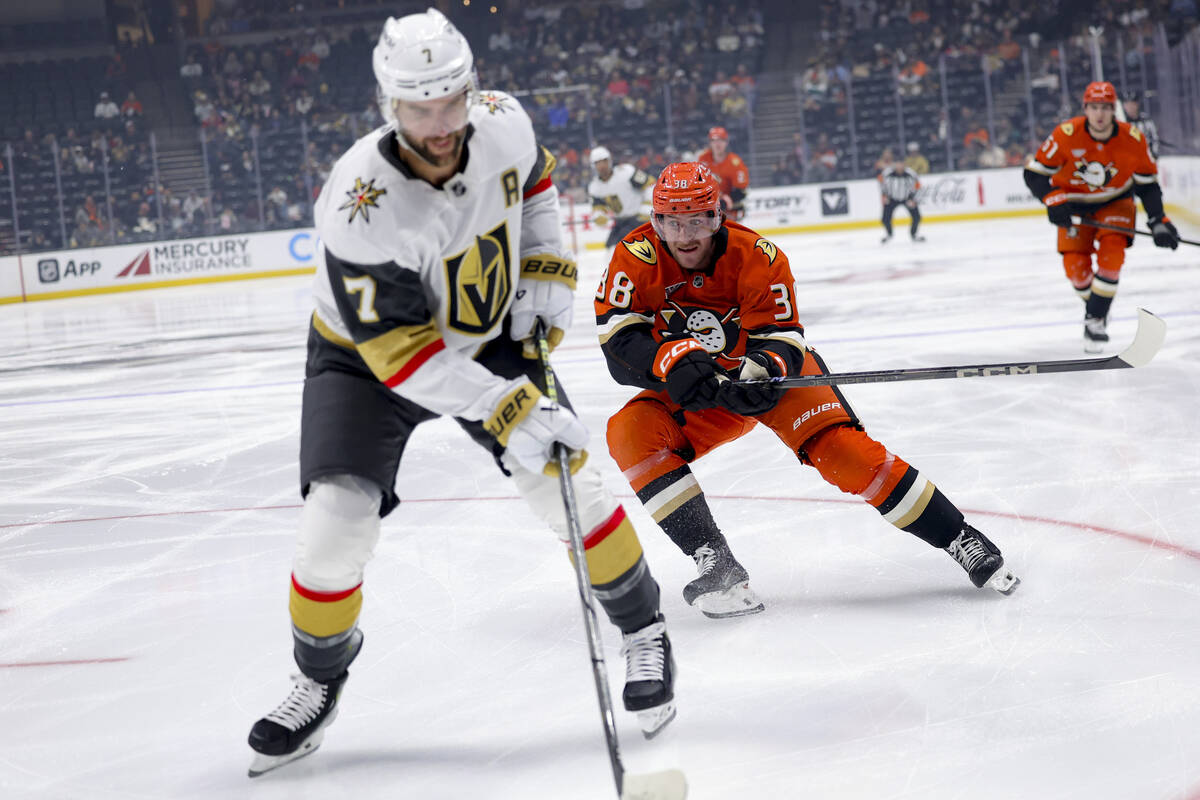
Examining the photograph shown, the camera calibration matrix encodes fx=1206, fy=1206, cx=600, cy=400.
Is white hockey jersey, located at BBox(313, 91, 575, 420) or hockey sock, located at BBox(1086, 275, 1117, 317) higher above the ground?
white hockey jersey, located at BBox(313, 91, 575, 420)

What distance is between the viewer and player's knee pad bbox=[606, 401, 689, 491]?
2742 mm

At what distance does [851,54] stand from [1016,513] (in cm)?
1689

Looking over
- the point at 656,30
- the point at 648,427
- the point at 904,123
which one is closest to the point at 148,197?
the point at 656,30

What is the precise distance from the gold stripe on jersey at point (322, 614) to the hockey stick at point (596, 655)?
39 centimetres

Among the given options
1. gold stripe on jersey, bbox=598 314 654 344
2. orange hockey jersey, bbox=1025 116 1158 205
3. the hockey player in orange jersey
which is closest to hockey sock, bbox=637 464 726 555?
gold stripe on jersey, bbox=598 314 654 344

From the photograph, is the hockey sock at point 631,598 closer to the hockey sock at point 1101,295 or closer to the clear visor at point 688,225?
the clear visor at point 688,225

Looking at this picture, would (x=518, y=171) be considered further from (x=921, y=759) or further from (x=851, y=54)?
(x=851, y=54)

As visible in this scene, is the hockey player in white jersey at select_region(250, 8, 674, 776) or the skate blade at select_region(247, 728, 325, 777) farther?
the skate blade at select_region(247, 728, 325, 777)

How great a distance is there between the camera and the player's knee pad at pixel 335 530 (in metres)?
1.93

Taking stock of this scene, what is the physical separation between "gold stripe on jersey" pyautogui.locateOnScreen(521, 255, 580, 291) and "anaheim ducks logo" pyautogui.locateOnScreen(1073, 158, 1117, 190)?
4.39m

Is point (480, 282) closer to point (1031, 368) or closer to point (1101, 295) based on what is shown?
point (1031, 368)

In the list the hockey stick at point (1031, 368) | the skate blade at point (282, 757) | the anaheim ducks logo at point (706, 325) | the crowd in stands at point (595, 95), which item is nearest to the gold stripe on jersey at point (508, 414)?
the skate blade at point (282, 757)

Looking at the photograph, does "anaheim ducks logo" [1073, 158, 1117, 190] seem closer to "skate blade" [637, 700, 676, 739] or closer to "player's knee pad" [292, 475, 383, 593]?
"skate blade" [637, 700, 676, 739]

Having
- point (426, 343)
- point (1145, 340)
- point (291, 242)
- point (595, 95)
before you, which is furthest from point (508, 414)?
point (595, 95)
